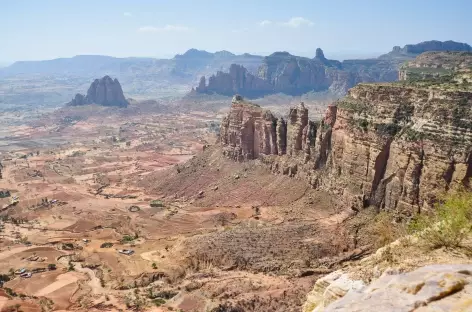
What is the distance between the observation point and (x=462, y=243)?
2095cm

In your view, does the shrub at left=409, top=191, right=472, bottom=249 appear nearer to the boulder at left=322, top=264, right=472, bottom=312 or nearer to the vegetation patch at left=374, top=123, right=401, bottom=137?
the boulder at left=322, top=264, right=472, bottom=312

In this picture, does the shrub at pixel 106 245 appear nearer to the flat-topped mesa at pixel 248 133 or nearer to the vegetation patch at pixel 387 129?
the flat-topped mesa at pixel 248 133

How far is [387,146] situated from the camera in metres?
53.8

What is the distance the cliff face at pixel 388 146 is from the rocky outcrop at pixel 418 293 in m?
26.3

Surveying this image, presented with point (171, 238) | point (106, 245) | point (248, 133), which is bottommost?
point (106, 245)

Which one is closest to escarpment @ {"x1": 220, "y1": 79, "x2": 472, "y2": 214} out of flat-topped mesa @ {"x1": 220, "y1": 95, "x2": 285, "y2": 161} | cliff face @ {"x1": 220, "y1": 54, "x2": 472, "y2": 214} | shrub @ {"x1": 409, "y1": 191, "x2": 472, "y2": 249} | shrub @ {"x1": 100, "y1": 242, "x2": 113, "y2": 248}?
cliff face @ {"x1": 220, "y1": 54, "x2": 472, "y2": 214}

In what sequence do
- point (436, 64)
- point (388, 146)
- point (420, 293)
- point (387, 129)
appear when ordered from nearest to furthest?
point (420, 293) → point (388, 146) → point (387, 129) → point (436, 64)

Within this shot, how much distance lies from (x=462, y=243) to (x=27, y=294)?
161ft

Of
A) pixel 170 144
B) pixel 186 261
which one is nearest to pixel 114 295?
pixel 186 261

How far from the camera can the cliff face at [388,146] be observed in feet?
154

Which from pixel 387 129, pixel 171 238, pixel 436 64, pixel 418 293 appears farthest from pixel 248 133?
pixel 436 64

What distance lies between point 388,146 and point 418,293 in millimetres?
41469

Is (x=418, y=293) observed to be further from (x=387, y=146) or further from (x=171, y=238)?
(x=171, y=238)

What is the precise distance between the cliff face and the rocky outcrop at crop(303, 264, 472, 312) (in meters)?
26.3
